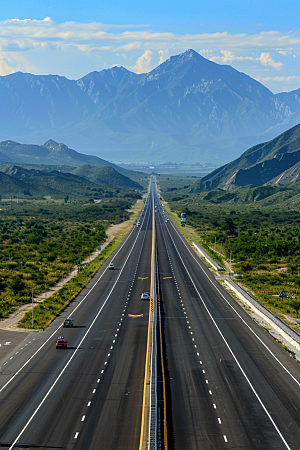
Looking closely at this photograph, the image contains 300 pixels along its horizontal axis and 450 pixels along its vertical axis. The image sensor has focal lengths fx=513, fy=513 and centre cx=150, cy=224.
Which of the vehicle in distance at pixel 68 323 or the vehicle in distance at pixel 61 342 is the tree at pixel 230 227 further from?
the vehicle in distance at pixel 61 342

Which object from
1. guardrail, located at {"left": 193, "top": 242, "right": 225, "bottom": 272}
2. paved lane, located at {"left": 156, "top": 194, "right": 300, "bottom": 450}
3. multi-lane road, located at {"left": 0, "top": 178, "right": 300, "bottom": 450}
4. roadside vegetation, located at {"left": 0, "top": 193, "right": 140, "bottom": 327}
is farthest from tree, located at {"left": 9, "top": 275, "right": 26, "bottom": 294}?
guardrail, located at {"left": 193, "top": 242, "right": 225, "bottom": 272}

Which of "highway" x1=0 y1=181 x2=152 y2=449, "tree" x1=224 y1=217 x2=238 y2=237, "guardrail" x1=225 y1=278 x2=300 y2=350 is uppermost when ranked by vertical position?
"tree" x1=224 y1=217 x2=238 y2=237

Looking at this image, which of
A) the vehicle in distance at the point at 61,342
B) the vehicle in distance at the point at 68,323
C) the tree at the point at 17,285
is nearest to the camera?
the vehicle in distance at the point at 61,342

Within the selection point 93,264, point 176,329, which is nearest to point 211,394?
point 176,329

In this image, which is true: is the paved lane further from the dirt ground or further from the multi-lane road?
the dirt ground

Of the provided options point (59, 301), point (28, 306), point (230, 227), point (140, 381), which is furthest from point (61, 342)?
point (230, 227)

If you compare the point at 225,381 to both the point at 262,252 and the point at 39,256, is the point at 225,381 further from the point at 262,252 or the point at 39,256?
the point at 39,256

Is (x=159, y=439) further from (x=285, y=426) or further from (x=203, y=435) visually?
(x=285, y=426)

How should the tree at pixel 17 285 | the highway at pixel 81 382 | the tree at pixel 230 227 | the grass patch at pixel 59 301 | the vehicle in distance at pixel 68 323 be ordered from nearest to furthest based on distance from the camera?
1. the highway at pixel 81 382
2. the vehicle in distance at pixel 68 323
3. the grass patch at pixel 59 301
4. the tree at pixel 17 285
5. the tree at pixel 230 227

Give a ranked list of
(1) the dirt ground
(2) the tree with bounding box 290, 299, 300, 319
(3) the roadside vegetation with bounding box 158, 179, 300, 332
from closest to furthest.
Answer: (1) the dirt ground → (2) the tree with bounding box 290, 299, 300, 319 → (3) the roadside vegetation with bounding box 158, 179, 300, 332

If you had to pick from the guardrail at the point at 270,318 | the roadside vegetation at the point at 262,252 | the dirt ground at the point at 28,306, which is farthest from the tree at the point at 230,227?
the guardrail at the point at 270,318
